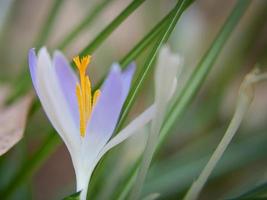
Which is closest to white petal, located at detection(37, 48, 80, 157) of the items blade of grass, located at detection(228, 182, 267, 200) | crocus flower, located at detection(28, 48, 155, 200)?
crocus flower, located at detection(28, 48, 155, 200)

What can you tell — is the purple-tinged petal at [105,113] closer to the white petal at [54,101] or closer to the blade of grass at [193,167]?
the white petal at [54,101]

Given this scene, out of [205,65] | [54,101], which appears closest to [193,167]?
[205,65]

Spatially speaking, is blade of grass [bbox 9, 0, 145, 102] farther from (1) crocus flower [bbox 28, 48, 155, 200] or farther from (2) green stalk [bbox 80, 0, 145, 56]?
(1) crocus flower [bbox 28, 48, 155, 200]

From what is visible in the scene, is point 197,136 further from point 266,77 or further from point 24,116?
point 266,77

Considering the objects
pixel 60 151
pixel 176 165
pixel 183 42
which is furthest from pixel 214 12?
pixel 176 165

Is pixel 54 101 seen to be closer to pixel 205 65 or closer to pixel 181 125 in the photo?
pixel 205 65

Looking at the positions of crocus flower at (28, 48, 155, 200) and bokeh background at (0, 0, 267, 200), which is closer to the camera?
crocus flower at (28, 48, 155, 200)

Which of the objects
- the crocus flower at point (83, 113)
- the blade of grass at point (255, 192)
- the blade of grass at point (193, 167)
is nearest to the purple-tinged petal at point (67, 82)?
the crocus flower at point (83, 113)
